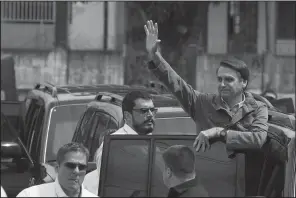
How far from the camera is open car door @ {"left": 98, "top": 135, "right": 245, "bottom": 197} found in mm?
5598

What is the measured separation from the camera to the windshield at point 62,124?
336 inches

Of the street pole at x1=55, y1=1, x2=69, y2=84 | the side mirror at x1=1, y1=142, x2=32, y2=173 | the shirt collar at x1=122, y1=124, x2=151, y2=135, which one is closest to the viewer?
the shirt collar at x1=122, y1=124, x2=151, y2=135

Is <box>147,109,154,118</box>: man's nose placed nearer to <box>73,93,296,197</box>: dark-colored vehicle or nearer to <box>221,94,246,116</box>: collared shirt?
<box>221,94,246,116</box>: collared shirt

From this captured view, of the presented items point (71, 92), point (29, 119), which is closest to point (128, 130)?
point (71, 92)

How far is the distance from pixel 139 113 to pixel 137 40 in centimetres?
1553

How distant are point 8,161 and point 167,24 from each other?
13378 mm

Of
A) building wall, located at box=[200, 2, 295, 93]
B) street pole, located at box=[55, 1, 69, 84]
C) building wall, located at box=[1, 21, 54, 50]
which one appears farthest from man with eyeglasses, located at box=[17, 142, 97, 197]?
building wall, located at box=[200, 2, 295, 93]

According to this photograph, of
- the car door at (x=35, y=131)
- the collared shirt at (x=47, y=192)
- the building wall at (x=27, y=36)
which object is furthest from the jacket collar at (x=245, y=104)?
the building wall at (x=27, y=36)

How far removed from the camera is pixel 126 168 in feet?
18.6

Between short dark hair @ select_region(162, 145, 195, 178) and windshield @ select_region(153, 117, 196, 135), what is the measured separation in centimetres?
195

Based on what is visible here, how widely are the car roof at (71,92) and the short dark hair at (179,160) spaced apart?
3374mm

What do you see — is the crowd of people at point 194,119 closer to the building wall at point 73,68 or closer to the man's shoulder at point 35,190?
the man's shoulder at point 35,190

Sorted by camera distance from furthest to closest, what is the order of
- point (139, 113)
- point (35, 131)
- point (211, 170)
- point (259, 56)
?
point (259, 56) < point (35, 131) < point (139, 113) < point (211, 170)

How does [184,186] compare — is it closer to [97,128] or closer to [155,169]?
[155,169]
